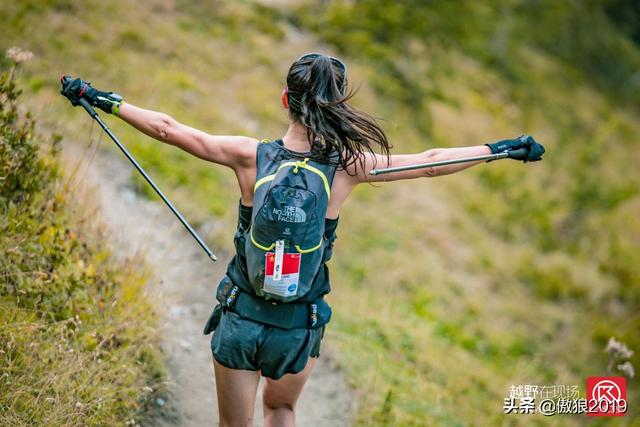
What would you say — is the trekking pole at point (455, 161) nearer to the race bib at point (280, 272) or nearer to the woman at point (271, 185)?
the woman at point (271, 185)

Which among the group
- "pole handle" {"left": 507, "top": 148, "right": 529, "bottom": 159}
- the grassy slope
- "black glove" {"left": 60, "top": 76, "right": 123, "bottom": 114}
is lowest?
"black glove" {"left": 60, "top": 76, "right": 123, "bottom": 114}

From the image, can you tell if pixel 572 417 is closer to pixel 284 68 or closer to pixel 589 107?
pixel 284 68

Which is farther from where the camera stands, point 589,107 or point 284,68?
point 589,107

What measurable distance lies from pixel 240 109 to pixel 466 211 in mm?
5860

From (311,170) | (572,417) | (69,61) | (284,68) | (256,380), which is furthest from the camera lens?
(284,68)

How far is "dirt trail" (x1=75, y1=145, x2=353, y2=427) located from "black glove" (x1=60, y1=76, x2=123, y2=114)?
172 centimetres

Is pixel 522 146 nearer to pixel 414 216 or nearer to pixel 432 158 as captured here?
pixel 432 158

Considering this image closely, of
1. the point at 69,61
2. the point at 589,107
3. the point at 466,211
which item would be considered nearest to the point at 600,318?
the point at 466,211

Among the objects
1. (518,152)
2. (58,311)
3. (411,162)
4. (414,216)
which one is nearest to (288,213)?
(411,162)

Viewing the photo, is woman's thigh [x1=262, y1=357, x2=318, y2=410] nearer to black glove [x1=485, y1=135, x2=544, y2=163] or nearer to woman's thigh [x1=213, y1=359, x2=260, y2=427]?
woman's thigh [x1=213, y1=359, x2=260, y2=427]

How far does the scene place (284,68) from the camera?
14828 millimetres

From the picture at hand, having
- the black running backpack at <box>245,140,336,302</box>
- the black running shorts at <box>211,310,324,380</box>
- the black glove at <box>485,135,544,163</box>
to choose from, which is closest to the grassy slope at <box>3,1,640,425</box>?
the black glove at <box>485,135,544,163</box>

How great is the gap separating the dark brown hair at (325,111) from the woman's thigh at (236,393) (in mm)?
1134

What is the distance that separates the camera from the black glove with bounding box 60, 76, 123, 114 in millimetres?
2984
